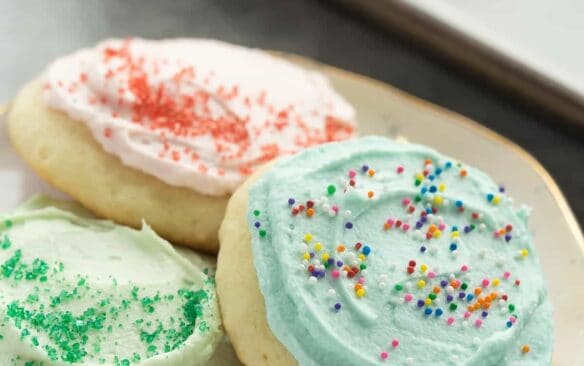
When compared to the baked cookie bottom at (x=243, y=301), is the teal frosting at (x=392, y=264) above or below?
above

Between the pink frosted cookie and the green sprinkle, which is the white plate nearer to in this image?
the pink frosted cookie

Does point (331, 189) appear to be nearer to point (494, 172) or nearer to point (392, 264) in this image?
point (392, 264)

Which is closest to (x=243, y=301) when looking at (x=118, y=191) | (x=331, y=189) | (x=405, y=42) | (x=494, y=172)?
(x=331, y=189)

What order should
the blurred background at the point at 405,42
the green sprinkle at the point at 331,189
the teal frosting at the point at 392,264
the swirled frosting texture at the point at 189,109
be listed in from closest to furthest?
the teal frosting at the point at 392,264 < the green sprinkle at the point at 331,189 < the swirled frosting texture at the point at 189,109 < the blurred background at the point at 405,42

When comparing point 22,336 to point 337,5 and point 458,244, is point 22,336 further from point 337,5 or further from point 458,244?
point 337,5

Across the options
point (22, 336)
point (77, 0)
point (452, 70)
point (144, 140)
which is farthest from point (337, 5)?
point (22, 336)

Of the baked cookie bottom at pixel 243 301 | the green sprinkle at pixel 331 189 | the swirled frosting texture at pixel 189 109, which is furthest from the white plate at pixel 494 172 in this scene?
the green sprinkle at pixel 331 189

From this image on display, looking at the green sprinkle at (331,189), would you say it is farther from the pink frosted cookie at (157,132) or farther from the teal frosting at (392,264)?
the pink frosted cookie at (157,132)
